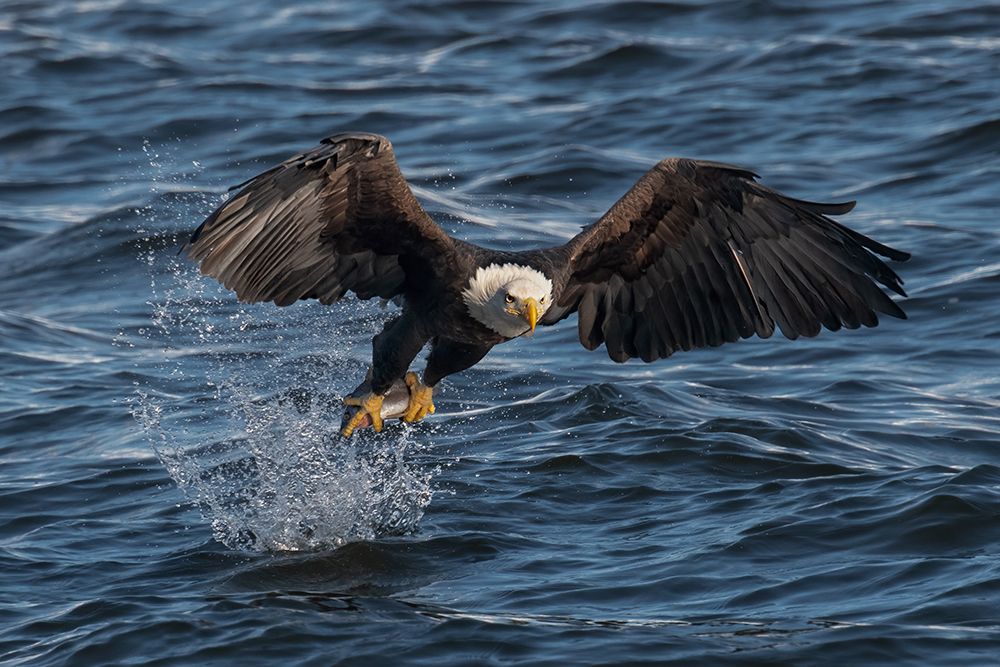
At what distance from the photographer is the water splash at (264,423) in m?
7.30

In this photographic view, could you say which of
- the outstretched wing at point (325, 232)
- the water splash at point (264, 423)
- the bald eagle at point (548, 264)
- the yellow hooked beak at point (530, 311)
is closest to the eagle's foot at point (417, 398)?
the bald eagle at point (548, 264)

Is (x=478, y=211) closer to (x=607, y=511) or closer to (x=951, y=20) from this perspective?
(x=607, y=511)

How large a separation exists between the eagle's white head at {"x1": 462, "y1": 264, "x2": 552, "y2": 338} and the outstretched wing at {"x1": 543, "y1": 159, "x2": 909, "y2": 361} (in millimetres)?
290

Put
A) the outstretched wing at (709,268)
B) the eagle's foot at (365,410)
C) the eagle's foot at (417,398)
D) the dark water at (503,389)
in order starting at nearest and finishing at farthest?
the dark water at (503,389)
the outstretched wing at (709,268)
the eagle's foot at (365,410)
the eagle's foot at (417,398)

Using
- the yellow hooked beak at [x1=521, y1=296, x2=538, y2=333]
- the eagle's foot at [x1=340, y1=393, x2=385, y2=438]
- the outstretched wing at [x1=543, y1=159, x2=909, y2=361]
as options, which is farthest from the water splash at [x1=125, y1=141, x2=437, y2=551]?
the yellow hooked beak at [x1=521, y1=296, x2=538, y2=333]

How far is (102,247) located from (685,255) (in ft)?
17.6

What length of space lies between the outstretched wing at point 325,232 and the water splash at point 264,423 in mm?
1011

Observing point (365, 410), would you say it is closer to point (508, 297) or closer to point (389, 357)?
point (389, 357)

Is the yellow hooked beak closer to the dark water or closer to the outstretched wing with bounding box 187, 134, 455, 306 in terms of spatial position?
the outstretched wing with bounding box 187, 134, 455, 306

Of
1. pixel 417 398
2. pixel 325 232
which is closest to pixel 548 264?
pixel 325 232

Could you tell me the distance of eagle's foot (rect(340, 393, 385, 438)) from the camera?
7.11m

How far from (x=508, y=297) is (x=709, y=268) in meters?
1.22

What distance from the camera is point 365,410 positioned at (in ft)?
23.4

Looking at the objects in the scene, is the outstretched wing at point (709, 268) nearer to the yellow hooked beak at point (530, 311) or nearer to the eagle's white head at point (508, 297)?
the eagle's white head at point (508, 297)
